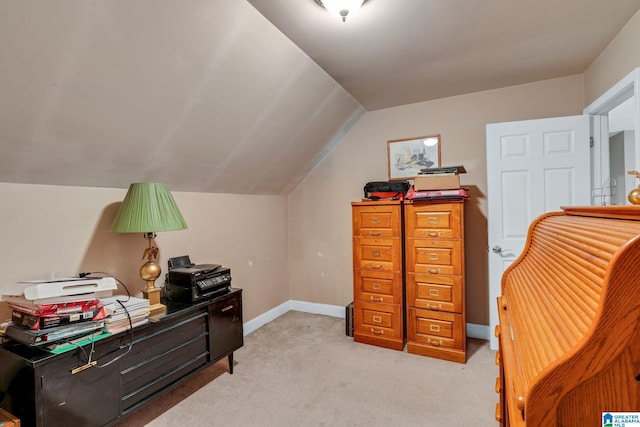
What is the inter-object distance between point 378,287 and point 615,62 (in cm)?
238

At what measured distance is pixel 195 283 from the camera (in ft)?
6.91

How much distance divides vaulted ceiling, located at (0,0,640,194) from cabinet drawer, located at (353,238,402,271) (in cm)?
127

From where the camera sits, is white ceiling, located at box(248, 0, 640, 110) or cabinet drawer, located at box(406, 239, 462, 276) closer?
white ceiling, located at box(248, 0, 640, 110)

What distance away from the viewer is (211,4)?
1523mm

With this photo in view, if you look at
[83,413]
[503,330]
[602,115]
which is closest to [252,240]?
[83,413]

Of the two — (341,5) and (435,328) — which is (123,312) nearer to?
(341,5)

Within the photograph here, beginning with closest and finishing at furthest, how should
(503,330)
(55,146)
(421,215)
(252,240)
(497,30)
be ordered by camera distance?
1. (503,330)
2. (55,146)
3. (497,30)
4. (421,215)
5. (252,240)

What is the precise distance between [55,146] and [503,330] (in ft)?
7.50

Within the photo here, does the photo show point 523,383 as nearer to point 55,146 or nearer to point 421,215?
point 421,215

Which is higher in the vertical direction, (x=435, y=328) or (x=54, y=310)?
(x=54, y=310)

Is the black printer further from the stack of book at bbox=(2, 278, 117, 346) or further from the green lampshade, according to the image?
the stack of book at bbox=(2, 278, 117, 346)

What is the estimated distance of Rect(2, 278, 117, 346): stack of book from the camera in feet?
4.54

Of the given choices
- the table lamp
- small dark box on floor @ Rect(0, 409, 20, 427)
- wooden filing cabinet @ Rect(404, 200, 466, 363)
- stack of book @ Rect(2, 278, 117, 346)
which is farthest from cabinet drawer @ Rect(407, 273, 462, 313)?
small dark box on floor @ Rect(0, 409, 20, 427)

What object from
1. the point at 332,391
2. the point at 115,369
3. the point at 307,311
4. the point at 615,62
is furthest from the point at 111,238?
the point at 615,62
